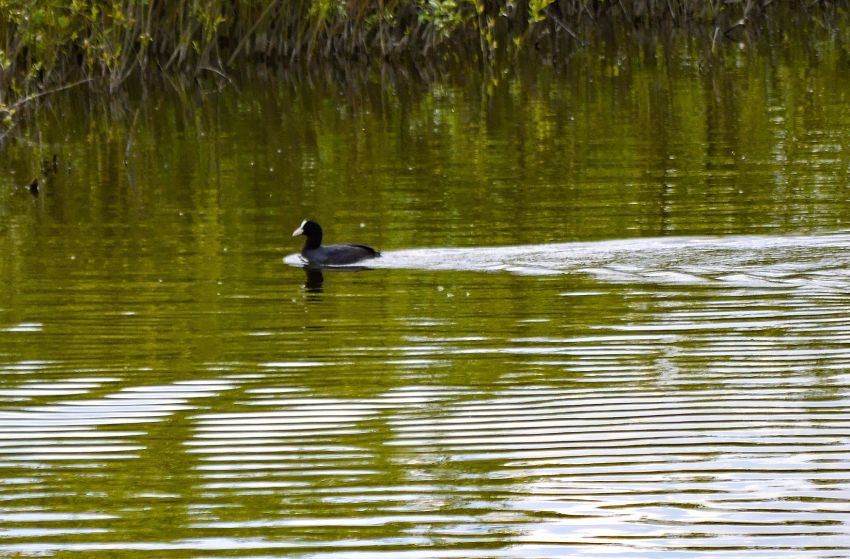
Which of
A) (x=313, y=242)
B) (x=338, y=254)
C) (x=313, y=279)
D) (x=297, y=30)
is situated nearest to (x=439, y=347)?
(x=313, y=279)

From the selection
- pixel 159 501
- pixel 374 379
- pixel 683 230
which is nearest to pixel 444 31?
pixel 683 230

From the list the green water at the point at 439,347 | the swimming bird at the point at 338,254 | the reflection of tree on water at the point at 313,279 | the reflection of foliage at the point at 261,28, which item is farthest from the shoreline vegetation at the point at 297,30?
the reflection of tree on water at the point at 313,279

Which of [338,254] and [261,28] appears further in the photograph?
[261,28]

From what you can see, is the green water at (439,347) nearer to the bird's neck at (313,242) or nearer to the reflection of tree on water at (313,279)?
the reflection of tree on water at (313,279)

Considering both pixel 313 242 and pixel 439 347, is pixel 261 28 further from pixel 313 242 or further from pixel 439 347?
pixel 439 347

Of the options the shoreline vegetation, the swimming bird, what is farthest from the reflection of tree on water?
the shoreline vegetation

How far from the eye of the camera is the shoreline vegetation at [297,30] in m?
26.1

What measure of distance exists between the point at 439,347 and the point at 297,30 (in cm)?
2544

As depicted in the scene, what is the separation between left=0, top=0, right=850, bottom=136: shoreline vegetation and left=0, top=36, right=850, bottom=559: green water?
450 centimetres

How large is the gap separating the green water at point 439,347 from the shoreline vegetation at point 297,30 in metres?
4.50

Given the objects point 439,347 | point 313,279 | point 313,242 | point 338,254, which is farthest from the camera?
point 313,242

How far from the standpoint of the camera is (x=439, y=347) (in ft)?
31.8

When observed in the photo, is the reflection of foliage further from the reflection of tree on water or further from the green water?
the reflection of tree on water

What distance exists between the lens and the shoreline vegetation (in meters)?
26.1
